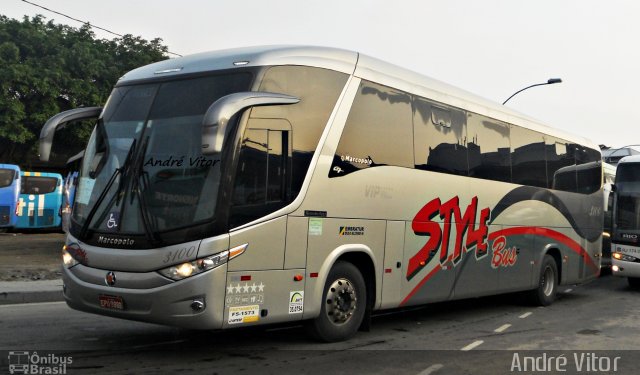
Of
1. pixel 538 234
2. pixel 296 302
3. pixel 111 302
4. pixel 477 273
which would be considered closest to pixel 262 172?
pixel 296 302

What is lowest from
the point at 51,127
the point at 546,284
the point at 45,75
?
the point at 546,284

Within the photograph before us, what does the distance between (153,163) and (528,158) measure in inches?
316

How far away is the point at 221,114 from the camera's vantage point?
5.82 metres

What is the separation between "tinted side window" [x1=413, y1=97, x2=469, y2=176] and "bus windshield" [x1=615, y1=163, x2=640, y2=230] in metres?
8.41

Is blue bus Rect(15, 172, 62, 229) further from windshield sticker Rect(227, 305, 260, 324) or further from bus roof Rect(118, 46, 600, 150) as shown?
windshield sticker Rect(227, 305, 260, 324)

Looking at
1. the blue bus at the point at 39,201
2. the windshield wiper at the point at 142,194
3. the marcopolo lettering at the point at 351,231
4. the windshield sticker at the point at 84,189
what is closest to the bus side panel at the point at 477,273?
the marcopolo lettering at the point at 351,231

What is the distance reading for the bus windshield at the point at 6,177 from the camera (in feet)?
85.8

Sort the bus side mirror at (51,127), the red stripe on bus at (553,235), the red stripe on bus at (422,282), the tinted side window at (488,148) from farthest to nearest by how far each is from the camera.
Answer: the red stripe on bus at (553,235), the tinted side window at (488,148), the red stripe on bus at (422,282), the bus side mirror at (51,127)

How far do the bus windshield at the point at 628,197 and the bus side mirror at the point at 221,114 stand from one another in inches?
516

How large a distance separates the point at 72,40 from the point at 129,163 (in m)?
29.3

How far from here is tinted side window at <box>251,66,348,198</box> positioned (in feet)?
22.9

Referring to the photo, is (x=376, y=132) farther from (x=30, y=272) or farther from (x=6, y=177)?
(x=6, y=177)

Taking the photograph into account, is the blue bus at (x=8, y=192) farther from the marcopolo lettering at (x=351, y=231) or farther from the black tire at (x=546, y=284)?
the marcopolo lettering at (x=351, y=231)

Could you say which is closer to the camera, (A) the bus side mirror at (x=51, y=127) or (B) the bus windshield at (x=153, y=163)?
(B) the bus windshield at (x=153, y=163)
